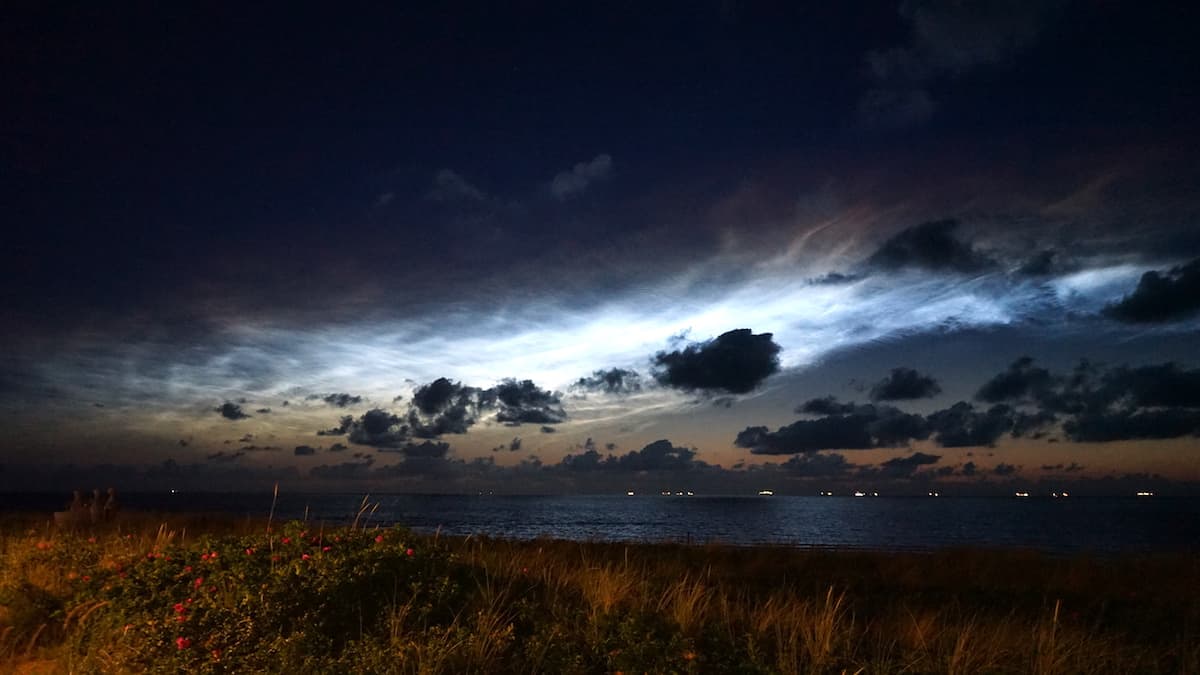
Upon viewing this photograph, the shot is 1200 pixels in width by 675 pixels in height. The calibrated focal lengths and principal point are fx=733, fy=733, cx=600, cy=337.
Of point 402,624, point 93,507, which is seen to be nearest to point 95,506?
point 93,507

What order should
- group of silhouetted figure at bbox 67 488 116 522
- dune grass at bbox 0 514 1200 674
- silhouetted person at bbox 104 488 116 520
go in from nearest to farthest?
dune grass at bbox 0 514 1200 674 → group of silhouetted figure at bbox 67 488 116 522 → silhouetted person at bbox 104 488 116 520

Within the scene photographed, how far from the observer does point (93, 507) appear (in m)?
19.5

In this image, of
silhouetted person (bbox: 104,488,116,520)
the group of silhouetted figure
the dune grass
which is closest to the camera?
the dune grass

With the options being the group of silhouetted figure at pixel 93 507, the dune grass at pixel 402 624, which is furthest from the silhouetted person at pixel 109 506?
the dune grass at pixel 402 624

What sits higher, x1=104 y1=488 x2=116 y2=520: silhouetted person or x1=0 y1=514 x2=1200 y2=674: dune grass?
x1=104 y1=488 x2=116 y2=520: silhouetted person

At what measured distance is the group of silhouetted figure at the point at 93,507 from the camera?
1900 centimetres

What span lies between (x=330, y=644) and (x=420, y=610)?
0.88 m

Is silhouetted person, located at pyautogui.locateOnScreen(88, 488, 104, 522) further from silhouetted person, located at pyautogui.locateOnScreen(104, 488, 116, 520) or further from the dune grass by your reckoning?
the dune grass

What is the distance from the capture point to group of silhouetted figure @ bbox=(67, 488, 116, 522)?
19000mm

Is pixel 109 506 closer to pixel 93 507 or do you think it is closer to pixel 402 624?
pixel 93 507

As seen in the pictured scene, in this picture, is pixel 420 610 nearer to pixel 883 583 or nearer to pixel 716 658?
pixel 716 658

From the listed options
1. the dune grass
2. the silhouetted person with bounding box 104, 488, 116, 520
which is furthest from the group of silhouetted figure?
the dune grass

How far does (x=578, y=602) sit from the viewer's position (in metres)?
8.00

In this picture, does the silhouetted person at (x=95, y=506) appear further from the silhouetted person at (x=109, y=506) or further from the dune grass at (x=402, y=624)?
the dune grass at (x=402, y=624)
